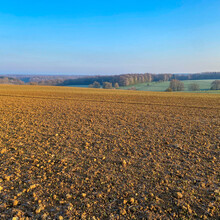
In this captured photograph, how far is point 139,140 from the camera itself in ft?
24.4

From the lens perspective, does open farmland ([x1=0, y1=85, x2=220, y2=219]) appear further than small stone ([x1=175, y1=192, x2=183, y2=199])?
No

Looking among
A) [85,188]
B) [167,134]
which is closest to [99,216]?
[85,188]

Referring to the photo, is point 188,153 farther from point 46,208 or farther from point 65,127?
point 65,127

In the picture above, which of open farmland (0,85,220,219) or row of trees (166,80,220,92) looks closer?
open farmland (0,85,220,219)

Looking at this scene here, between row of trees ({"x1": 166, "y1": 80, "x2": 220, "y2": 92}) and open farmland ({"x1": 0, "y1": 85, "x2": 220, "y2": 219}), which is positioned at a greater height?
row of trees ({"x1": 166, "y1": 80, "x2": 220, "y2": 92})

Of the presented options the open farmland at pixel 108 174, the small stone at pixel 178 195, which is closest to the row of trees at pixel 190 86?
the open farmland at pixel 108 174

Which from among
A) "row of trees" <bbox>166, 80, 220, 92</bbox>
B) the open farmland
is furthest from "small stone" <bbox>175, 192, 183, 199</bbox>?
"row of trees" <bbox>166, 80, 220, 92</bbox>

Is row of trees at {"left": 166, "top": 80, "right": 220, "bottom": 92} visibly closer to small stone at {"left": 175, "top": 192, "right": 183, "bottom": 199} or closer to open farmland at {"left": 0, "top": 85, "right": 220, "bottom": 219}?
open farmland at {"left": 0, "top": 85, "right": 220, "bottom": 219}

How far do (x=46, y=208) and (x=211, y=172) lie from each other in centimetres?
454

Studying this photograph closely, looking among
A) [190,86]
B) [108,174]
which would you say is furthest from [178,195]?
[190,86]

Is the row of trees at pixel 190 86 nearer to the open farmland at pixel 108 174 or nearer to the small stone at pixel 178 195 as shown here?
the open farmland at pixel 108 174

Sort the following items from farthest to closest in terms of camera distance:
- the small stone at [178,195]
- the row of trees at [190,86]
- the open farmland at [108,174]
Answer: the row of trees at [190,86] < the small stone at [178,195] < the open farmland at [108,174]

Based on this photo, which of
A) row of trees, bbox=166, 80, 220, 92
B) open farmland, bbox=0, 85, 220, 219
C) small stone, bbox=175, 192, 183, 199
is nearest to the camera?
open farmland, bbox=0, 85, 220, 219

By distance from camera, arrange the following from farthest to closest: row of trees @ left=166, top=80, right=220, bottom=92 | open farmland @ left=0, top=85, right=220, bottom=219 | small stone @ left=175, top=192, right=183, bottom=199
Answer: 1. row of trees @ left=166, top=80, right=220, bottom=92
2. small stone @ left=175, top=192, right=183, bottom=199
3. open farmland @ left=0, top=85, right=220, bottom=219
